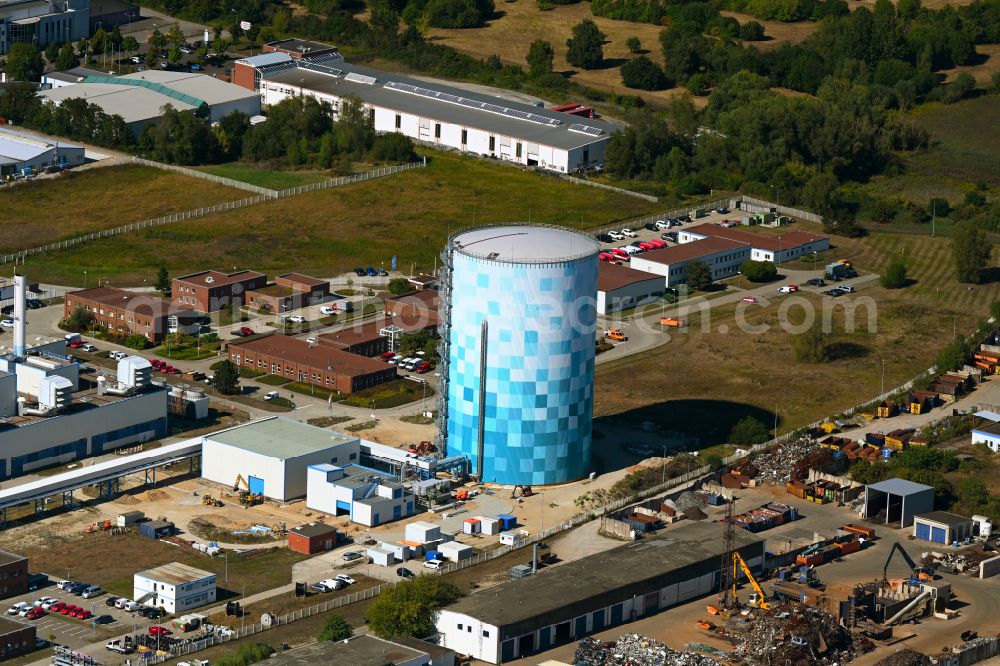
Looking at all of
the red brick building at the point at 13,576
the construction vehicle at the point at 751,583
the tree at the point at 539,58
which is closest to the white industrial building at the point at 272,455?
the red brick building at the point at 13,576

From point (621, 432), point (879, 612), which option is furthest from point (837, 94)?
point (879, 612)

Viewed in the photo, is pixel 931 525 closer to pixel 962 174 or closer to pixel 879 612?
pixel 879 612

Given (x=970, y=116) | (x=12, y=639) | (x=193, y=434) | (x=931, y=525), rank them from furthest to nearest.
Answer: (x=970, y=116)
(x=193, y=434)
(x=931, y=525)
(x=12, y=639)

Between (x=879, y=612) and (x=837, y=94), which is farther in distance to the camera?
(x=837, y=94)

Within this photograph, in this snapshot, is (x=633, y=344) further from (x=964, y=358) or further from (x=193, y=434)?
(x=193, y=434)

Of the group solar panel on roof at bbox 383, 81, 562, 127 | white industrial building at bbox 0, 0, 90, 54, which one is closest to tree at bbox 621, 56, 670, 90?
solar panel on roof at bbox 383, 81, 562, 127

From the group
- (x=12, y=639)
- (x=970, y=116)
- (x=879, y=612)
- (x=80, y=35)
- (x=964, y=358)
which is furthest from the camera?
(x=80, y=35)
